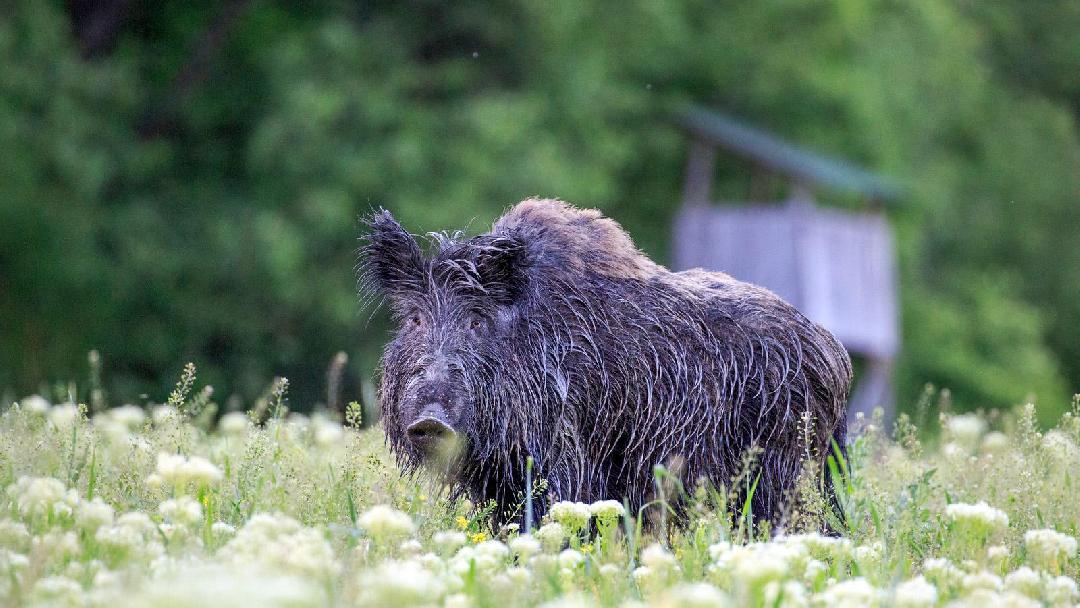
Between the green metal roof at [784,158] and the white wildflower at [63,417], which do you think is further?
the green metal roof at [784,158]

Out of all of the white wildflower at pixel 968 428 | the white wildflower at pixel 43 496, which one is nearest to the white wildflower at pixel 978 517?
the white wildflower at pixel 43 496

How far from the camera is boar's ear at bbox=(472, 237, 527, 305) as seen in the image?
518cm

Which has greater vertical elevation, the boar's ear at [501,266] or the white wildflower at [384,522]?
the boar's ear at [501,266]

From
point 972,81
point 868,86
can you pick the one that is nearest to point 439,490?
point 868,86

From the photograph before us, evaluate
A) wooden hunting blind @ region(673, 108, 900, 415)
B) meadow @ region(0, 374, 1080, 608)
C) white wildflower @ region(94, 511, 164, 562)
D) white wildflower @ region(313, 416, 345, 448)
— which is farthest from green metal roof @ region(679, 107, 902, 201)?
white wildflower @ region(94, 511, 164, 562)

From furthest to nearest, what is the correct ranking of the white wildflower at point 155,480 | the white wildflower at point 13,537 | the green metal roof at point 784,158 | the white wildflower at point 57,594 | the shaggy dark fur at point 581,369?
the green metal roof at point 784,158 → the shaggy dark fur at point 581,369 → the white wildflower at point 155,480 → the white wildflower at point 13,537 → the white wildflower at point 57,594

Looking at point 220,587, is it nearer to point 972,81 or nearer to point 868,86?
point 868,86

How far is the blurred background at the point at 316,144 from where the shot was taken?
706 inches

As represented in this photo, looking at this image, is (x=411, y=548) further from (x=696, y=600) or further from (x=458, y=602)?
(x=696, y=600)

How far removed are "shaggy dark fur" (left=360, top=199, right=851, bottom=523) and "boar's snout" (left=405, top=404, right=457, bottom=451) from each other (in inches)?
1.6

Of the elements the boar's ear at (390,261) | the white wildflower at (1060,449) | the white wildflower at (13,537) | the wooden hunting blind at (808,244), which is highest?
the wooden hunting blind at (808,244)

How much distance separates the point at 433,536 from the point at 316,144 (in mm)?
13930

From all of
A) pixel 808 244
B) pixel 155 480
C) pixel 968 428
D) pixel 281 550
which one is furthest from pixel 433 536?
pixel 808 244

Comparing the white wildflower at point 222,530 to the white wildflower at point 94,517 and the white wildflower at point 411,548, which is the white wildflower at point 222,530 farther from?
the white wildflower at point 411,548
